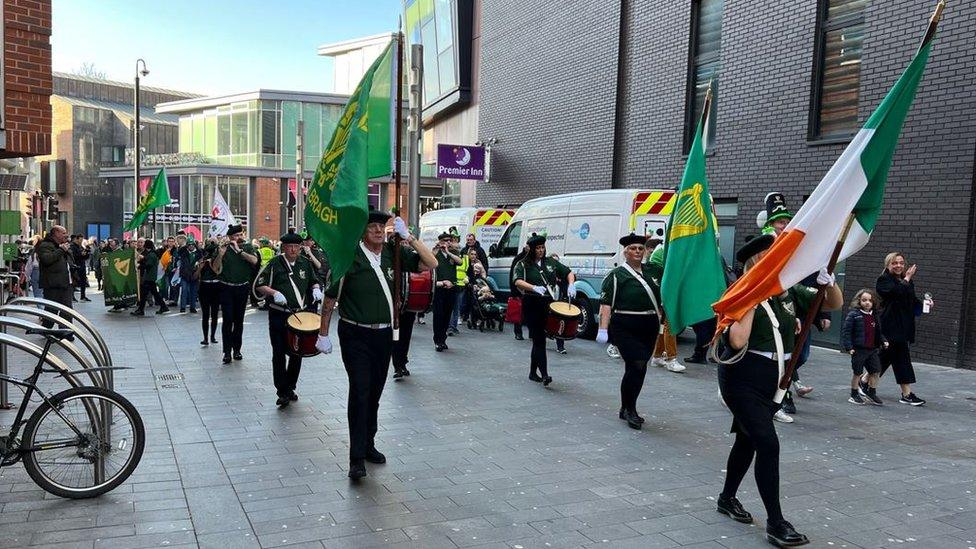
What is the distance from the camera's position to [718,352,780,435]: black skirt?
4.89m

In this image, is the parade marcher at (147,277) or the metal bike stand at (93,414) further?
the parade marcher at (147,277)

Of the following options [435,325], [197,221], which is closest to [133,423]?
[435,325]

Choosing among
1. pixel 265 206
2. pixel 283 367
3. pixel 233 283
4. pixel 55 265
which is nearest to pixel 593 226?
pixel 233 283

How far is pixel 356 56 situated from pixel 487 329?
42.1 metres

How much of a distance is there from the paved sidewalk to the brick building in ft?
8.46

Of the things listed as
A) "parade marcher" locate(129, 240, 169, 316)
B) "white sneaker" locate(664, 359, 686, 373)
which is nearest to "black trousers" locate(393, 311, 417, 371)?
"white sneaker" locate(664, 359, 686, 373)

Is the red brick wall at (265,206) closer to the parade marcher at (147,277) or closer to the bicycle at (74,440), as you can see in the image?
the parade marcher at (147,277)

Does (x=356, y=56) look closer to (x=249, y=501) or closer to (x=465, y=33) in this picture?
(x=465, y=33)

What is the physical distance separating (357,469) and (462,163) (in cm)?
1843

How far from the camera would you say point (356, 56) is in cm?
5362

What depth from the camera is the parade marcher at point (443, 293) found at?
12.7 meters

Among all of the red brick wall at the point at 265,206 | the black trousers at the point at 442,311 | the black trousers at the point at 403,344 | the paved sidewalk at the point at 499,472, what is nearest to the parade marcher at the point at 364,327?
the paved sidewalk at the point at 499,472

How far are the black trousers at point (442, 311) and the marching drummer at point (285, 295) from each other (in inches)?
140

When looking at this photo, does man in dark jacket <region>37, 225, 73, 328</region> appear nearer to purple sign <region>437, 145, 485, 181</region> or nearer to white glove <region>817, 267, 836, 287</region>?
white glove <region>817, 267, 836, 287</region>
